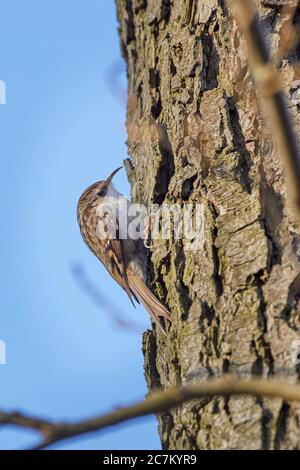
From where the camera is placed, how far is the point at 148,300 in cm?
297

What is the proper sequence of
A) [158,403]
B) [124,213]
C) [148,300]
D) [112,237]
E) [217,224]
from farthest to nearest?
[112,237], [124,213], [148,300], [217,224], [158,403]

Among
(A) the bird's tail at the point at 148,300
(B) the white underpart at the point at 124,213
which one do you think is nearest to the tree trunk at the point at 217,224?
(A) the bird's tail at the point at 148,300

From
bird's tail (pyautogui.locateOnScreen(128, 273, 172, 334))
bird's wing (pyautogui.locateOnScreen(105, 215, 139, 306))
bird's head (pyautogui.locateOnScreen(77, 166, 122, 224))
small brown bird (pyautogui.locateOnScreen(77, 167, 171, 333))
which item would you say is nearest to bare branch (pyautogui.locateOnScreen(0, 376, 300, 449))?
bird's tail (pyautogui.locateOnScreen(128, 273, 172, 334))

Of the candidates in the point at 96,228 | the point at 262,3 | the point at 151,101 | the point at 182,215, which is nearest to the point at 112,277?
the point at 96,228

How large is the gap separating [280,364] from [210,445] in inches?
10.8

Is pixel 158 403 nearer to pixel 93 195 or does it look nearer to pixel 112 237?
pixel 112 237

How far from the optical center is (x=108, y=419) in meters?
1.38

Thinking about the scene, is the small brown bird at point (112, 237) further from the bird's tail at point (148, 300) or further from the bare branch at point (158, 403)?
the bare branch at point (158, 403)

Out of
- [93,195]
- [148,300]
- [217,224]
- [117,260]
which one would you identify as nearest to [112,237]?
[117,260]

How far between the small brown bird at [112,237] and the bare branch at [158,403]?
6.08 feet

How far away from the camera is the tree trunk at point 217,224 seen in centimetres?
195

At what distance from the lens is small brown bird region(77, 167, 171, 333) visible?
3600 mm

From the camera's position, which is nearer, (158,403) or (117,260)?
(158,403)

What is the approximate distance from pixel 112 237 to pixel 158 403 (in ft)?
8.83
